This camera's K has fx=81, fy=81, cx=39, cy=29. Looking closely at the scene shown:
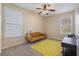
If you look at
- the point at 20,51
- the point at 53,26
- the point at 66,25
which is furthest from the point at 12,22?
the point at 66,25

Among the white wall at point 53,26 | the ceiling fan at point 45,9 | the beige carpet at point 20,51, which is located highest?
the ceiling fan at point 45,9

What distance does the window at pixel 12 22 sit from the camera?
1251 mm

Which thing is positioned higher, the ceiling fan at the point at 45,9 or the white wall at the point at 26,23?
the ceiling fan at the point at 45,9

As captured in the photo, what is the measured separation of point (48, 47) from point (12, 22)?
71 centimetres

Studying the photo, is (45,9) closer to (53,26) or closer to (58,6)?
(58,6)

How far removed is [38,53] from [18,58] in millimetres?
319

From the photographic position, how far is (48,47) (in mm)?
1338

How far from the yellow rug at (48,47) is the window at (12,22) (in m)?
0.37

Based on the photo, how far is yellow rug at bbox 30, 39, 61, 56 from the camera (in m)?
1.28

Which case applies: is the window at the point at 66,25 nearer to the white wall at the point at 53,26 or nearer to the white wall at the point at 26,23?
the white wall at the point at 53,26

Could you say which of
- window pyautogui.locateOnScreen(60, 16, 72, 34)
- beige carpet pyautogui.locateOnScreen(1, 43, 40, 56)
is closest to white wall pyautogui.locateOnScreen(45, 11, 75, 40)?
window pyautogui.locateOnScreen(60, 16, 72, 34)

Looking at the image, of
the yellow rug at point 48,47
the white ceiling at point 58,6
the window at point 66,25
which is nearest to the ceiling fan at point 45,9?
the white ceiling at point 58,6

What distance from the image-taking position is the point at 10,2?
125cm

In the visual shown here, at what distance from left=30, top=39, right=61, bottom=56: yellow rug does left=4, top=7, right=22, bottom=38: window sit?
0.37 m
